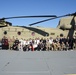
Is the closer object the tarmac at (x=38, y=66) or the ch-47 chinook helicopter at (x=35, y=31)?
the tarmac at (x=38, y=66)

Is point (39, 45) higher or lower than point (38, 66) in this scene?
lower

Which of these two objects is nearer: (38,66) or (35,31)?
(38,66)

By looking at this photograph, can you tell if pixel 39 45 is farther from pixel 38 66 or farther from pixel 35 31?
pixel 38 66

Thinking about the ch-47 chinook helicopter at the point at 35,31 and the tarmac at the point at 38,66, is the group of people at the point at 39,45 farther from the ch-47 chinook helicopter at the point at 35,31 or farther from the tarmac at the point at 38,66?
the tarmac at the point at 38,66

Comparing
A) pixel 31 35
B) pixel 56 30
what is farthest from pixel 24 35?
pixel 56 30

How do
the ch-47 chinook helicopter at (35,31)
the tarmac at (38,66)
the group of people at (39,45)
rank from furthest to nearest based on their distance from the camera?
the ch-47 chinook helicopter at (35,31)
the group of people at (39,45)
the tarmac at (38,66)

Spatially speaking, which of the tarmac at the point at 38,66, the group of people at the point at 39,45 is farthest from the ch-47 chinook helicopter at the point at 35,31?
the tarmac at the point at 38,66

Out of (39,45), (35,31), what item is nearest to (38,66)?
(39,45)

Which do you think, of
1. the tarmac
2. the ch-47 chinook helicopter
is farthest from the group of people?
the tarmac

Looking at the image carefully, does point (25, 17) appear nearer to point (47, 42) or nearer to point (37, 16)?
point (37, 16)

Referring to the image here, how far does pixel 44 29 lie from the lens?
1088 inches

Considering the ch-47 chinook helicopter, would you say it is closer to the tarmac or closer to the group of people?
the group of people

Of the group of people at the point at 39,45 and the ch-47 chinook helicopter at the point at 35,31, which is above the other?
the ch-47 chinook helicopter at the point at 35,31

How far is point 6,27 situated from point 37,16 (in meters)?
6.11
